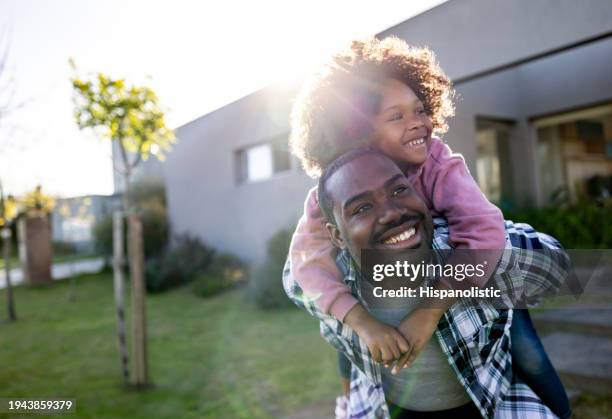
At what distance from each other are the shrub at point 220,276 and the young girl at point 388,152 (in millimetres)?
9165

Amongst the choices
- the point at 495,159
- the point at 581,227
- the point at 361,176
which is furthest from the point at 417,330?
the point at 495,159

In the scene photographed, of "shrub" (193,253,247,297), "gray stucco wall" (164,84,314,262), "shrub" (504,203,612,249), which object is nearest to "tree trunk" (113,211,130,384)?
"shrub" (504,203,612,249)

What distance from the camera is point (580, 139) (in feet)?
29.4

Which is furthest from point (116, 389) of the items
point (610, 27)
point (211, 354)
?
point (610, 27)

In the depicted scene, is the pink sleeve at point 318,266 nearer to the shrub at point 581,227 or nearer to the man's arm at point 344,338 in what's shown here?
the man's arm at point 344,338

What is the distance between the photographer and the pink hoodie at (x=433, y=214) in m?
1.03

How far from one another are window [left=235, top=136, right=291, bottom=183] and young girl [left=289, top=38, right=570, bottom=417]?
9.09m

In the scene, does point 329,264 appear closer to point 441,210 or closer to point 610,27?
point 441,210

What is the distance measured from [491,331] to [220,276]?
32.7 feet

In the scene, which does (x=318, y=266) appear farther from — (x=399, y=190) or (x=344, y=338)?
(x=399, y=190)

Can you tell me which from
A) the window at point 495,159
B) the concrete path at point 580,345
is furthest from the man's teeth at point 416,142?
the window at point 495,159

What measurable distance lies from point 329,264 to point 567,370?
2.93 metres

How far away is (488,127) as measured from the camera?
8.94 m

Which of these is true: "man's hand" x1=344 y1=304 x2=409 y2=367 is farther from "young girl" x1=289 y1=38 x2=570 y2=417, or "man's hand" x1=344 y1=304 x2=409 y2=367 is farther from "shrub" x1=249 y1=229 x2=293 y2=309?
"shrub" x1=249 y1=229 x2=293 y2=309
